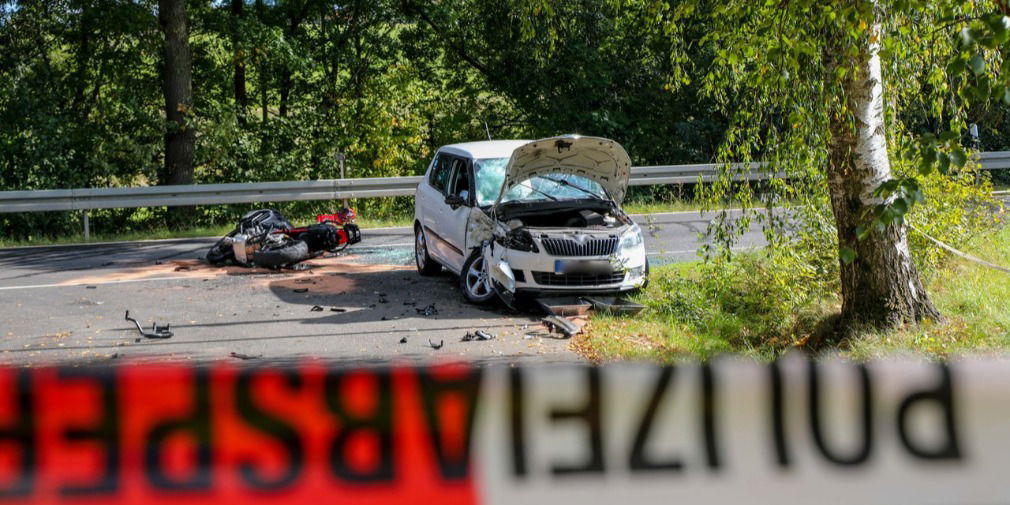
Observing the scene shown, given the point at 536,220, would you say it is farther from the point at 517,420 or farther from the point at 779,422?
the point at 517,420

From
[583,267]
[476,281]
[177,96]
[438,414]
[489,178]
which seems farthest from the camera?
[177,96]

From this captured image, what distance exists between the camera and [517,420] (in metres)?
3.46

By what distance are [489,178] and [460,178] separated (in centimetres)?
51

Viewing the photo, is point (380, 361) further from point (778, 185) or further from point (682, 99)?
point (682, 99)

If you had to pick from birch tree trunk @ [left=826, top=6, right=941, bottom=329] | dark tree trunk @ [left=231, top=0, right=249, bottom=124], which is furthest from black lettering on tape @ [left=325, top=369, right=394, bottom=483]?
dark tree trunk @ [left=231, top=0, right=249, bottom=124]

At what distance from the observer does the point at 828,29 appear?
26.0ft

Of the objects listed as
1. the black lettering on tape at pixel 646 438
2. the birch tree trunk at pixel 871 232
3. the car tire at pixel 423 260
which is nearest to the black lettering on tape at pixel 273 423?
the black lettering on tape at pixel 646 438

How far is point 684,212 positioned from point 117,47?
1247 cm

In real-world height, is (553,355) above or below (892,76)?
below

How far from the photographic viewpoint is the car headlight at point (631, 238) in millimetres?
11227

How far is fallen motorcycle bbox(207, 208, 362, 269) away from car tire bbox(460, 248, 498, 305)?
11.0 feet

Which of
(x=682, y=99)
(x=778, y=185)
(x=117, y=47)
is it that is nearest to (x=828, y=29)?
(x=778, y=185)

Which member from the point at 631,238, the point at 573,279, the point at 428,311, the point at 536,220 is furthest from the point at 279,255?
the point at 631,238

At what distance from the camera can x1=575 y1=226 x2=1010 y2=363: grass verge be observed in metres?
8.36
